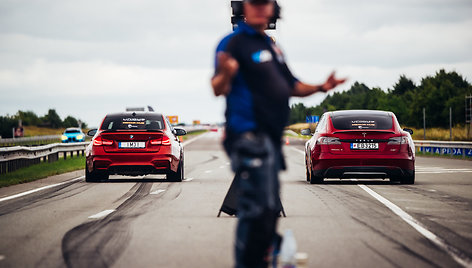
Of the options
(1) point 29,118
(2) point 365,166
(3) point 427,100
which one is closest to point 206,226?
(2) point 365,166

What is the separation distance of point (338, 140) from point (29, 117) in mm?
140582

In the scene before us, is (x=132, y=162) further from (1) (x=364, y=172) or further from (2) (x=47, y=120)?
(2) (x=47, y=120)

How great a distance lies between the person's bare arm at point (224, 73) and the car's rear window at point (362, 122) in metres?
11.1

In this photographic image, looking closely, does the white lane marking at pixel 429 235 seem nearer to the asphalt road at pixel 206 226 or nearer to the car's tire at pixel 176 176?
the asphalt road at pixel 206 226

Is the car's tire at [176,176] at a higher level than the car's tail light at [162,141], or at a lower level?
lower

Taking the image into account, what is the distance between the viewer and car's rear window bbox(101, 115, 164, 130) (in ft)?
55.5

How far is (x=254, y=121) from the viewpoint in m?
4.35

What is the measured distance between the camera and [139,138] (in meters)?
16.4

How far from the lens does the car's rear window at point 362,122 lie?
15.1m

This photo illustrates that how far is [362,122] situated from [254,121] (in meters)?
11.1

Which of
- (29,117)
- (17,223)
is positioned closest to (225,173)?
(17,223)

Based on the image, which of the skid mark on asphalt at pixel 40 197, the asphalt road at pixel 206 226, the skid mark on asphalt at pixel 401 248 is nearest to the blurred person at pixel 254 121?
the asphalt road at pixel 206 226

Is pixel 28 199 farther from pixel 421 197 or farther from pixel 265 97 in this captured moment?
pixel 265 97

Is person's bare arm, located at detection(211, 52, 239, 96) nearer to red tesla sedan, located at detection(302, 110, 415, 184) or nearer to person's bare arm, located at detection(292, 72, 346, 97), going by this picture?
person's bare arm, located at detection(292, 72, 346, 97)
